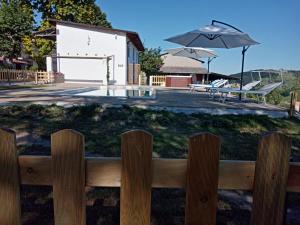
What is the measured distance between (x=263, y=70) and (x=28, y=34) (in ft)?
81.5

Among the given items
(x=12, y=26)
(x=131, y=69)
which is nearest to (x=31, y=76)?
(x=12, y=26)

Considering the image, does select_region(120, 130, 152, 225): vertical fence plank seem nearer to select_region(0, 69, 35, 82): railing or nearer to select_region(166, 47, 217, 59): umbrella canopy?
select_region(166, 47, 217, 59): umbrella canopy

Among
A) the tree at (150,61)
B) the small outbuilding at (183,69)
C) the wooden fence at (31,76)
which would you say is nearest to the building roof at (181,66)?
the small outbuilding at (183,69)

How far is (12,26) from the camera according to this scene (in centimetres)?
2884

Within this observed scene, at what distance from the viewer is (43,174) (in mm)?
1233

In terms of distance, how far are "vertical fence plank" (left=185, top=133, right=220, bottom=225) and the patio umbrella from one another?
30.9ft

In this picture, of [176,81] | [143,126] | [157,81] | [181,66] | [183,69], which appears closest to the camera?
[143,126]

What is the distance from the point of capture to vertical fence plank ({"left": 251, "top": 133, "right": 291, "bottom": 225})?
1.22m

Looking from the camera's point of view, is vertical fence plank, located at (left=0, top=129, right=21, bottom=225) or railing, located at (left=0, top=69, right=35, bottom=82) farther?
railing, located at (left=0, top=69, right=35, bottom=82)

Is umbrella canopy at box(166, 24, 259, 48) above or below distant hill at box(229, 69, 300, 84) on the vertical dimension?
above

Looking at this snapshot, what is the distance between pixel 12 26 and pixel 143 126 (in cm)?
2855

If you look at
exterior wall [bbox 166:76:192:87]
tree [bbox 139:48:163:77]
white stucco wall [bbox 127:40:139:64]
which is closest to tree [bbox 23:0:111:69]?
tree [bbox 139:48:163:77]

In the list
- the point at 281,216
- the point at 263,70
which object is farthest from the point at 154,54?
the point at 281,216

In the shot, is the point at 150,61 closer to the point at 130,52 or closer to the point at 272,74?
the point at 130,52
